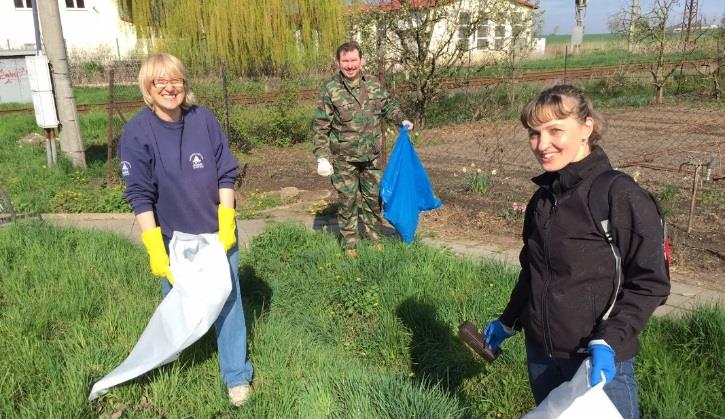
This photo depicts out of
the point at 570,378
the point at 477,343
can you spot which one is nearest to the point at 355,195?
the point at 477,343

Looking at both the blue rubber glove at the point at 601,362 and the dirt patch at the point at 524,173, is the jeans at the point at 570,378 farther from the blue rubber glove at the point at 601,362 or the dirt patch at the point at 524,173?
the dirt patch at the point at 524,173

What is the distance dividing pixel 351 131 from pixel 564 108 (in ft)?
10.6

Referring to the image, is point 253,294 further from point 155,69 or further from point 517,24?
point 517,24

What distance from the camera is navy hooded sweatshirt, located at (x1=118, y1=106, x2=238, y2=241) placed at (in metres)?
2.73

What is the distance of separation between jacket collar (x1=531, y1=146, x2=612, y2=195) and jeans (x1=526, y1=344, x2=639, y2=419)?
0.58 meters

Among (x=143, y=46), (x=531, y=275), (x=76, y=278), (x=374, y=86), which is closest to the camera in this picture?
(x=531, y=275)

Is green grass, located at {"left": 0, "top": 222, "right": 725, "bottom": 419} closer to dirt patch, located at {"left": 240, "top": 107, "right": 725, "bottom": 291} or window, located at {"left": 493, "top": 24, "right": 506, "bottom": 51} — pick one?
dirt patch, located at {"left": 240, "top": 107, "right": 725, "bottom": 291}

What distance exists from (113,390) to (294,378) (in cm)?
89

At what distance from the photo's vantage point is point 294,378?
295 centimetres

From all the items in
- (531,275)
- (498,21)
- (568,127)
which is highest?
(498,21)

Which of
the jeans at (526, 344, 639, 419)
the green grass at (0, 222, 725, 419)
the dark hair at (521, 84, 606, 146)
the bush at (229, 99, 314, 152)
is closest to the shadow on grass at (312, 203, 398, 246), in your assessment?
the green grass at (0, 222, 725, 419)

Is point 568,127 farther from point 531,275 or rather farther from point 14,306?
point 14,306

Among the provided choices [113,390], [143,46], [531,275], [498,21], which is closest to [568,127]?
[531,275]

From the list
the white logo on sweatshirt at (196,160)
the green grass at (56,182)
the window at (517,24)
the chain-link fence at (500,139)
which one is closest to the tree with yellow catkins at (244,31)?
the chain-link fence at (500,139)
